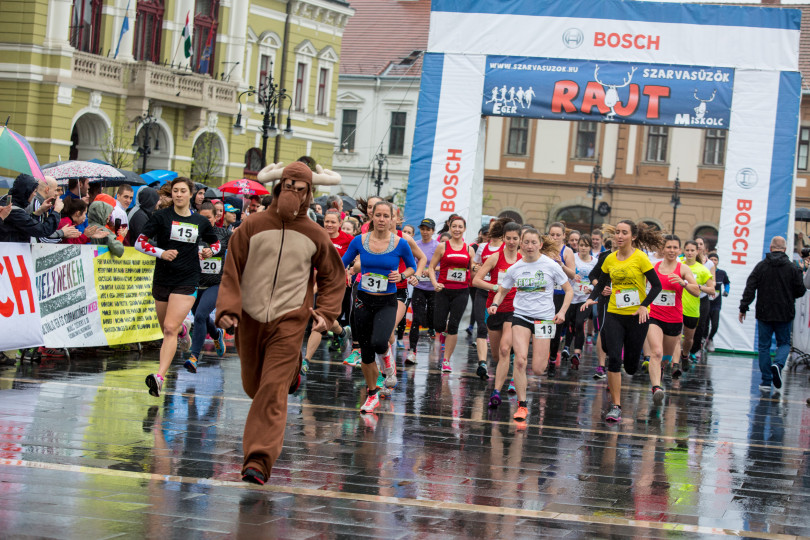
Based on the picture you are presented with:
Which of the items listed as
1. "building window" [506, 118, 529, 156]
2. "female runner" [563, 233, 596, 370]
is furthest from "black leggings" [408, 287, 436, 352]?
"building window" [506, 118, 529, 156]

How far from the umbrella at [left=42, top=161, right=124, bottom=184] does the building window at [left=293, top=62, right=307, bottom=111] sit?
3225cm

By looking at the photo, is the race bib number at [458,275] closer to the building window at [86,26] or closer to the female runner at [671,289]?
the female runner at [671,289]

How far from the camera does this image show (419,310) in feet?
50.7

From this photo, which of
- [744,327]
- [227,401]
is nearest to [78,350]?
[227,401]

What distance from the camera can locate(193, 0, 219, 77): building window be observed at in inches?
1641

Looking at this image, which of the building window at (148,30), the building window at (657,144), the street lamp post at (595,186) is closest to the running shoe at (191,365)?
the building window at (148,30)

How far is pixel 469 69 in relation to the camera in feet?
67.7

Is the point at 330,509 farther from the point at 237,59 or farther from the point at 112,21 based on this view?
the point at 237,59

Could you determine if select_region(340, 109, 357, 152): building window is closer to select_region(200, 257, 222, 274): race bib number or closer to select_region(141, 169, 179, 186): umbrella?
select_region(141, 169, 179, 186): umbrella

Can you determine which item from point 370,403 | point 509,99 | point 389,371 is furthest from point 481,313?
point 509,99

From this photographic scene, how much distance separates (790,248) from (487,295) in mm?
8300

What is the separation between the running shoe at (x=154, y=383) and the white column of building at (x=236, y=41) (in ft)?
112

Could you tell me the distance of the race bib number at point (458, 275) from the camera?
1429cm

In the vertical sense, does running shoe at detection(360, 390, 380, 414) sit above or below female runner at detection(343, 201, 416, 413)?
below
